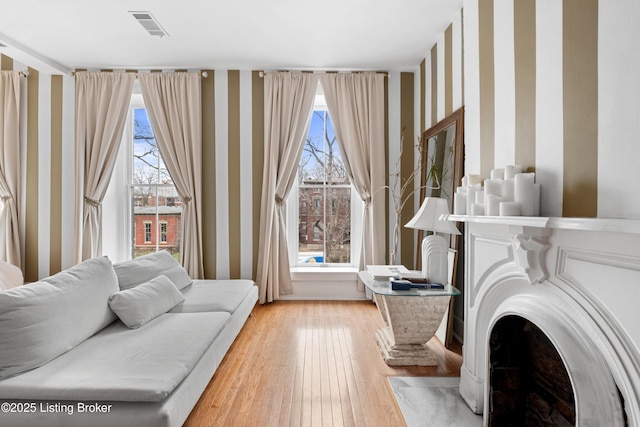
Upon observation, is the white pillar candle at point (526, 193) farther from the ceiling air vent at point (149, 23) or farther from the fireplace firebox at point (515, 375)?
the ceiling air vent at point (149, 23)

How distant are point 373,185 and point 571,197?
9.77 ft

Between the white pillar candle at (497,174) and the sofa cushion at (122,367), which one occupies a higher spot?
the white pillar candle at (497,174)

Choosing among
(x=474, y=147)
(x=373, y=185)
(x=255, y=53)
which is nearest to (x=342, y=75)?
(x=255, y=53)

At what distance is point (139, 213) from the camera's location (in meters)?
4.75

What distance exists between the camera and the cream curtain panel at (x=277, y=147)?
436 centimetres

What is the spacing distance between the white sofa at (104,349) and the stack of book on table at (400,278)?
48.7 inches

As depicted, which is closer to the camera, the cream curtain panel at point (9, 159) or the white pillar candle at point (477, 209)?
the white pillar candle at point (477, 209)

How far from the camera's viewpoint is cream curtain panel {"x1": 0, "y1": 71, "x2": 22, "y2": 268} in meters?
4.35

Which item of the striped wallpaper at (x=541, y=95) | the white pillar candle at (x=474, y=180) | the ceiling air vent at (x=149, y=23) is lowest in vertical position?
the white pillar candle at (x=474, y=180)

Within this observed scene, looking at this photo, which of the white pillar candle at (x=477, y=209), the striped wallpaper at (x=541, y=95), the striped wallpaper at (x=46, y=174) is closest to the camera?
the striped wallpaper at (x=541, y=95)

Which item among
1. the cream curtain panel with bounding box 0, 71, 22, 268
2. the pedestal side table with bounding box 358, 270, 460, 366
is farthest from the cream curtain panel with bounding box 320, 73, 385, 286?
the cream curtain panel with bounding box 0, 71, 22, 268

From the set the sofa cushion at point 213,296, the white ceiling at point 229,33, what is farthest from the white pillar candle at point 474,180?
the sofa cushion at point 213,296

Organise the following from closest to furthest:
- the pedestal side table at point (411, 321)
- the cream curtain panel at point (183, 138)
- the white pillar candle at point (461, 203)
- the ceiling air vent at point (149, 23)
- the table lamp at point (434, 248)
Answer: the white pillar candle at point (461, 203) → the pedestal side table at point (411, 321) → the table lamp at point (434, 248) → the ceiling air vent at point (149, 23) → the cream curtain panel at point (183, 138)

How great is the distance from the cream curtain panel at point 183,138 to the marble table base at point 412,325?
2.56 meters
